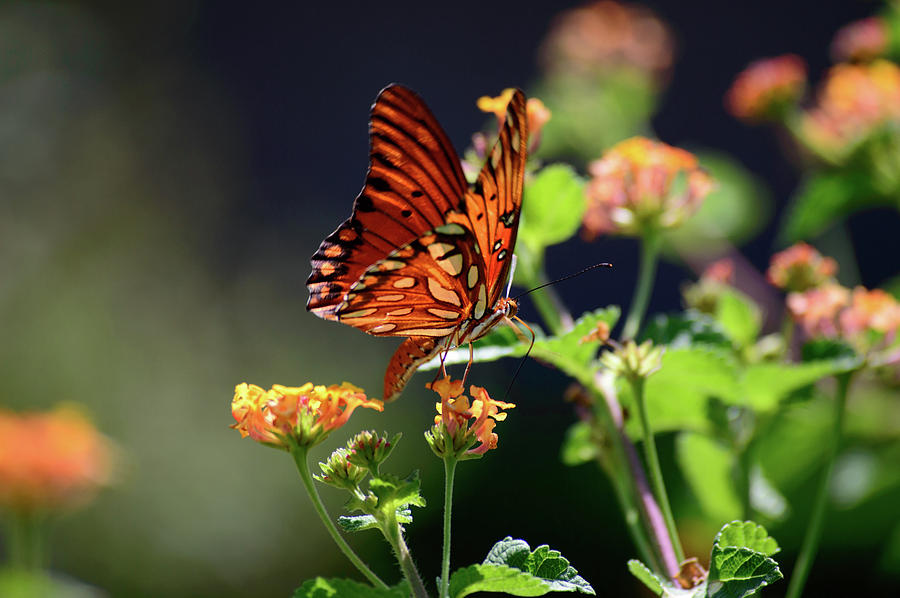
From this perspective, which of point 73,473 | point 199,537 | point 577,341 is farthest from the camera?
point 199,537

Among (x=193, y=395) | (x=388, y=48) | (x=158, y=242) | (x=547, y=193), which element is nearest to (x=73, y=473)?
(x=547, y=193)

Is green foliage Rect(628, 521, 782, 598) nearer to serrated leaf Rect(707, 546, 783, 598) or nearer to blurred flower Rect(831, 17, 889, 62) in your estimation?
serrated leaf Rect(707, 546, 783, 598)

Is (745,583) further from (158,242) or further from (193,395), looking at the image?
(158,242)

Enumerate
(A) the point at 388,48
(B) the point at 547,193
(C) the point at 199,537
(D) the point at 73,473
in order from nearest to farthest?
(B) the point at 547,193
(D) the point at 73,473
(C) the point at 199,537
(A) the point at 388,48

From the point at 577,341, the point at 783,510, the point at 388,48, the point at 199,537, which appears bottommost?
the point at 199,537

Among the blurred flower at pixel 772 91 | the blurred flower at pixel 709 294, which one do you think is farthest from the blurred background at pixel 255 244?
the blurred flower at pixel 709 294

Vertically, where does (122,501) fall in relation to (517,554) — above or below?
below

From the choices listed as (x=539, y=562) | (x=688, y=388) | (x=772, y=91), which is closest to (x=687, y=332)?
(x=688, y=388)

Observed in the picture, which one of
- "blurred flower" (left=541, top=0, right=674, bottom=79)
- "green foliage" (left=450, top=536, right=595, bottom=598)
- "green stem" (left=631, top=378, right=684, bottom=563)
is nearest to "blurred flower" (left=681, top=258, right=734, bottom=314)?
"green stem" (left=631, top=378, right=684, bottom=563)
